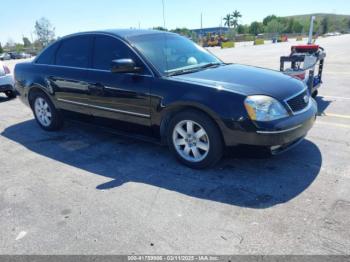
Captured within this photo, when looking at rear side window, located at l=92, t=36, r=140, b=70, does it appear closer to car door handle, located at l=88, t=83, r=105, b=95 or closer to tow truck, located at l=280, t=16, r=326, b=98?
car door handle, located at l=88, t=83, r=105, b=95

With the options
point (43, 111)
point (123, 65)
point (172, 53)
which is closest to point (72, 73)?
point (43, 111)

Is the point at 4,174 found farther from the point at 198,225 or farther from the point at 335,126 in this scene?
the point at 335,126

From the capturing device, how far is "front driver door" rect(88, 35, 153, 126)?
Answer: 3990 millimetres

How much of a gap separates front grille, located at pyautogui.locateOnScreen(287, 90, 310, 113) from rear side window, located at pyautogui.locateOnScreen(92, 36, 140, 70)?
2055mm

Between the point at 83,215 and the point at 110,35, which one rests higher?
the point at 110,35

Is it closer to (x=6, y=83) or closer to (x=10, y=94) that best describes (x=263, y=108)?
(x=6, y=83)

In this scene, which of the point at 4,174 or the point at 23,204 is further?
the point at 4,174

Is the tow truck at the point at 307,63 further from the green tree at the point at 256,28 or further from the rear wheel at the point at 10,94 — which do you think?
the green tree at the point at 256,28

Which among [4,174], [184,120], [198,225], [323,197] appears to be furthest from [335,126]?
[4,174]

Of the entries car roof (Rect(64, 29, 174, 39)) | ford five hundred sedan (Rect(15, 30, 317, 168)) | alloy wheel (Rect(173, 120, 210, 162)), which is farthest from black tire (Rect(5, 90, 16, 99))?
alloy wheel (Rect(173, 120, 210, 162))

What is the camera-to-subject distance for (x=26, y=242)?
2686mm

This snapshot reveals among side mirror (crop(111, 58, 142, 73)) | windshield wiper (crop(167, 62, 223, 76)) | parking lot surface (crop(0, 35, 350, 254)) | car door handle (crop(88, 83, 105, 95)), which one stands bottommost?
parking lot surface (crop(0, 35, 350, 254))

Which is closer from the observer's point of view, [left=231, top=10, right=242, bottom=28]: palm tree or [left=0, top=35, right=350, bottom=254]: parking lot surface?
[left=0, top=35, right=350, bottom=254]: parking lot surface

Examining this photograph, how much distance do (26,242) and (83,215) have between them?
544 millimetres
